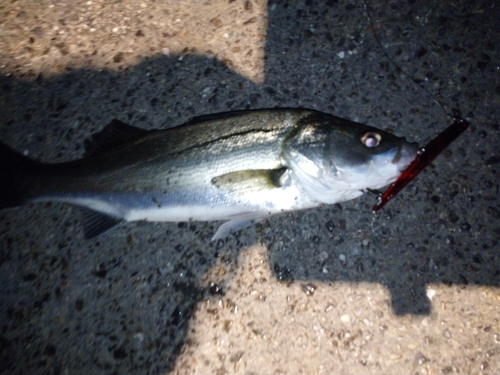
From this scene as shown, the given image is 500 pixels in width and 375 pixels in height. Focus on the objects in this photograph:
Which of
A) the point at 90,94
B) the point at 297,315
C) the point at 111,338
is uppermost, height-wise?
the point at 90,94

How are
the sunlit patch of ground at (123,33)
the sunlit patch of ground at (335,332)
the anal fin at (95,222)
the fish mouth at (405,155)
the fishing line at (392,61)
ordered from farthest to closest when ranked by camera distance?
the sunlit patch of ground at (123,33) → the fishing line at (392,61) → the anal fin at (95,222) → the sunlit patch of ground at (335,332) → the fish mouth at (405,155)

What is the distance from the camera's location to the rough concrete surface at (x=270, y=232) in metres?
2.19

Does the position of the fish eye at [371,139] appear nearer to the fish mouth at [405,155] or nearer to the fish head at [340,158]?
the fish head at [340,158]

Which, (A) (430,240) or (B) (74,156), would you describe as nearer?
(A) (430,240)

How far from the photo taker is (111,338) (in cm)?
231

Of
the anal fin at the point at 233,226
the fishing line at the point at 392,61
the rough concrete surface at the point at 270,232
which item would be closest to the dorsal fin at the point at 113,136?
the rough concrete surface at the point at 270,232

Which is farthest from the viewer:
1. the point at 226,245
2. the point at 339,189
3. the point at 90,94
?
the point at 90,94

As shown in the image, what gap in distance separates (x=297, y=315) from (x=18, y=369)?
6.47 ft

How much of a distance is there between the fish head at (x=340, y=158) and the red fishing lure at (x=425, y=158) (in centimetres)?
16

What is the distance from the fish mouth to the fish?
0.04ft

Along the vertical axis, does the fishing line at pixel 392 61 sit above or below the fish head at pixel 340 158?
above

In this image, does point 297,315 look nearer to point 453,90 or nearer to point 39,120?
point 453,90

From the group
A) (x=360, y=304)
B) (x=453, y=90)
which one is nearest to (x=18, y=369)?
(x=360, y=304)

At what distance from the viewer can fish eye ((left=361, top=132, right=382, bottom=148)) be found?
6.54 feet
